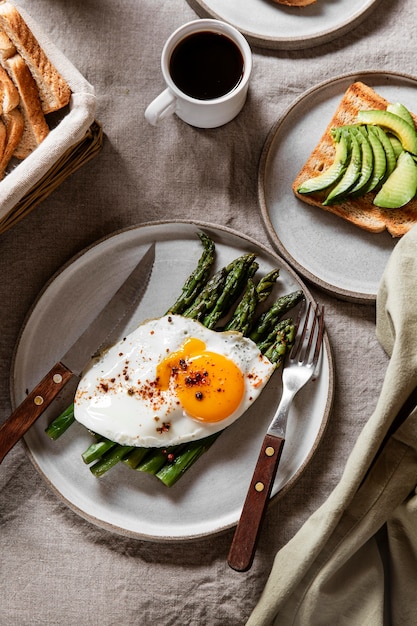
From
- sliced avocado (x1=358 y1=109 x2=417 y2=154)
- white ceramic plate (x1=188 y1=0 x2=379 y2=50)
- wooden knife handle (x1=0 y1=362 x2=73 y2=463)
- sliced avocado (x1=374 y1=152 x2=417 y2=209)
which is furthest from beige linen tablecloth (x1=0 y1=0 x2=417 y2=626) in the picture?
sliced avocado (x1=374 y1=152 x2=417 y2=209)

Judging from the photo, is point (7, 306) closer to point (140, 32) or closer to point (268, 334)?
point (268, 334)

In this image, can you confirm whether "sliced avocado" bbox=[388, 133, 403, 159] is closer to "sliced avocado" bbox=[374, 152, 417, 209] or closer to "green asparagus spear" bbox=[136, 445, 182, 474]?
"sliced avocado" bbox=[374, 152, 417, 209]

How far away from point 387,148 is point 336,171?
0.68 feet

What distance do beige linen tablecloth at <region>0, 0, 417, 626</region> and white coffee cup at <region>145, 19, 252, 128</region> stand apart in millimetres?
204

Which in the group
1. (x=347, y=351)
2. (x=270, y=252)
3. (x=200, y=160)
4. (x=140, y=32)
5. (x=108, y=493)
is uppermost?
(x=140, y=32)

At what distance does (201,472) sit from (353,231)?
1.11m

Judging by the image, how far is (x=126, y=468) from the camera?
2.40 metres

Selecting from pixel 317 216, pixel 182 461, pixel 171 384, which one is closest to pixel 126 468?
pixel 182 461

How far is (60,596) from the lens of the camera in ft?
8.01

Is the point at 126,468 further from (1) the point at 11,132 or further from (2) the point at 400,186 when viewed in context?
(2) the point at 400,186

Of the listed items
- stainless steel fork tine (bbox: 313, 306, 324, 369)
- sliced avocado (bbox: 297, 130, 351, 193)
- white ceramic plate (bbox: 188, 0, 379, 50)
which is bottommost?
stainless steel fork tine (bbox: 313, 306, 324, 369)

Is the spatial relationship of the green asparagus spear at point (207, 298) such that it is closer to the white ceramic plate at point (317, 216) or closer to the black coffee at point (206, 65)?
the white ceramic plate at point (317, 216)

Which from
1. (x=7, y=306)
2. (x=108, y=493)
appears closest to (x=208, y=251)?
(x=7, y=306)

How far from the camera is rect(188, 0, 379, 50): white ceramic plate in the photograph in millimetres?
2535
